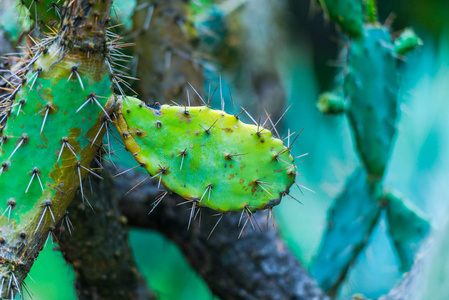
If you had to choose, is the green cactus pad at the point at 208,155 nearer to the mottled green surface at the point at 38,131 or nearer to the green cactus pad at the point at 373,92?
the mottled green surface at the point at 38,131

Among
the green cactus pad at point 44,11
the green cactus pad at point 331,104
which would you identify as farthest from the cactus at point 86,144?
the green cactus pad at point 331,104

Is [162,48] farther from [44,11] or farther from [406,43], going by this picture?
[406,43]

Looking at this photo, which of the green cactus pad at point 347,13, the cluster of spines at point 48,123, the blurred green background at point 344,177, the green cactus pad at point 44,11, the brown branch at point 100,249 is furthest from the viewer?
the blurred green background at point 344,177

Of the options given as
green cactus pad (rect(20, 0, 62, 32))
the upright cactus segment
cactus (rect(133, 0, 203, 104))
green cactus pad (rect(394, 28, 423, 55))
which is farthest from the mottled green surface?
green cactus pad (rect(394, 28, 423, 55))

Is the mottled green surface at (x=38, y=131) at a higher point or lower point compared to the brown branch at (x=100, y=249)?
higher

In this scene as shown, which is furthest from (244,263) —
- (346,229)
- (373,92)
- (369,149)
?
(373,92)

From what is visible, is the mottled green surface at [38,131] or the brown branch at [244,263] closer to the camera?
the mottled green surface at [38,131]
